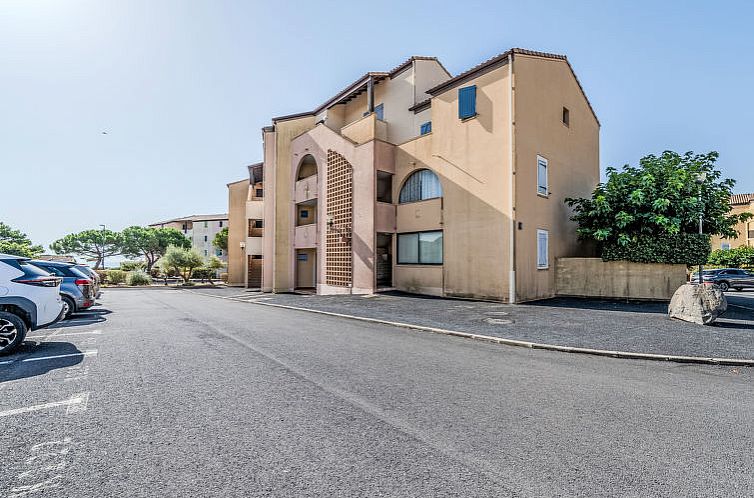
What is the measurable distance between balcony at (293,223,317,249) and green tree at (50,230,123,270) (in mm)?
46023

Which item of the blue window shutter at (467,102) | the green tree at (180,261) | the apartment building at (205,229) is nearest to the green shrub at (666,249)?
the blue window shutter at (467,102)

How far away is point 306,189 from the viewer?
966 inches

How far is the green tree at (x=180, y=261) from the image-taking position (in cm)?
3556

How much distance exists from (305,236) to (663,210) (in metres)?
18.4

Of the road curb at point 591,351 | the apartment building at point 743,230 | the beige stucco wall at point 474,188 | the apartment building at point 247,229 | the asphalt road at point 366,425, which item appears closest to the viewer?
the asphalt road at point 366,425

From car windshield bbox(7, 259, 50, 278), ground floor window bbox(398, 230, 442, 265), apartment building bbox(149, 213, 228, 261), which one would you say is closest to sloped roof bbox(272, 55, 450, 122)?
ground floor window bbox(398, 230, 442, 265)

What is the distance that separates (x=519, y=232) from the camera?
15.0 m

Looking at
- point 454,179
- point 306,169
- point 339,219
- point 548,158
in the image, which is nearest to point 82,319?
point 339,219

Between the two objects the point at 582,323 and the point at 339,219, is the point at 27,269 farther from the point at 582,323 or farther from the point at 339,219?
the point at 339,219

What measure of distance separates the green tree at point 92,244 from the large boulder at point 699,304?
217ft

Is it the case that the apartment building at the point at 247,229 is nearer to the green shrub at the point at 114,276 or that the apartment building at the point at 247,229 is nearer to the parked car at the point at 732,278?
the green shrub at the point at 114,276

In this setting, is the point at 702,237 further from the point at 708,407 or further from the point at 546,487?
the point at 546,487

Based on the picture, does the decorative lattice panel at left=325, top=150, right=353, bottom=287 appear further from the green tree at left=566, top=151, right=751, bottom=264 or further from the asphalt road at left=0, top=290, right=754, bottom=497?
the asphalt road at left=0, top=290, right=754, bottom=497

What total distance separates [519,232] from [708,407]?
11031 millimetres
